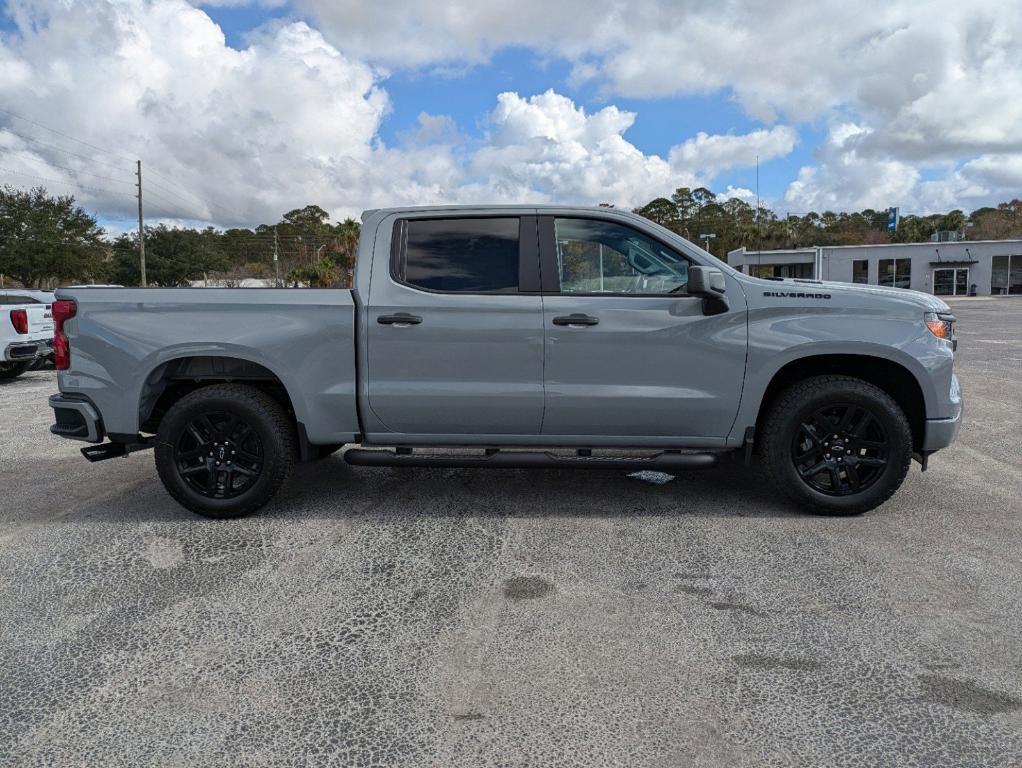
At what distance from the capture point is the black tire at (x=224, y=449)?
4.27 meters

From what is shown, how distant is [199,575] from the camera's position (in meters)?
3.58

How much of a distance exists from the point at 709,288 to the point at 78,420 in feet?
12.8

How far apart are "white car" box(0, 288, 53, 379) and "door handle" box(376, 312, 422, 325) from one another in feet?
28.9

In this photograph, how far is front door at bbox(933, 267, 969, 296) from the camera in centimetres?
4906

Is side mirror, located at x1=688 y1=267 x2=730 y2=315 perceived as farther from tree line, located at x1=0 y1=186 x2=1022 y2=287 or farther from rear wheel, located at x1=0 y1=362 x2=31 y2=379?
tree line, located at x1=0 y1=186 x2=1022 y2=287

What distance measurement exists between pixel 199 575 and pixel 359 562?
80 cm

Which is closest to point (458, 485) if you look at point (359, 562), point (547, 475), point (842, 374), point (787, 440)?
point (547, 475)

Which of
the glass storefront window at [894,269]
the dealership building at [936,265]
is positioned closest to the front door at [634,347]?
the dealership building at [936,265]

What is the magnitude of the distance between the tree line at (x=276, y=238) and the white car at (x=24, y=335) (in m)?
18.1

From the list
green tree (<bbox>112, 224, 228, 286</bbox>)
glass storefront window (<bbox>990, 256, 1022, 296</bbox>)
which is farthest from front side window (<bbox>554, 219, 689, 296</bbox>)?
green tree (<bbox>112, 224, 228, 286</bbox>)

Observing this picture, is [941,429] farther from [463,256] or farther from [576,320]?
[463,256]

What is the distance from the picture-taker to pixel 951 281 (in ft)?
162

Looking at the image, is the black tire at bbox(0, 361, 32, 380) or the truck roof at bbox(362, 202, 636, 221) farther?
the black tire at bbox(0, 361, 32, 380)

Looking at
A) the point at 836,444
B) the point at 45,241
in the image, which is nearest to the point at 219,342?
the point at 836,444
